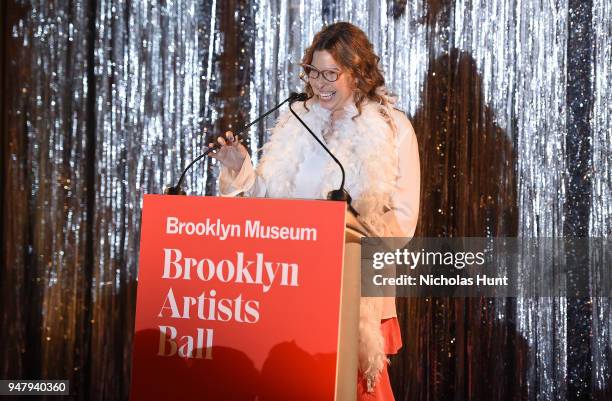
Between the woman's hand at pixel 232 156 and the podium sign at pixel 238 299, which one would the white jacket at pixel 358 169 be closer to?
the woman's hand at pixel 232 156

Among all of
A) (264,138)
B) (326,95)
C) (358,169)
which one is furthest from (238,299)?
(264,138)

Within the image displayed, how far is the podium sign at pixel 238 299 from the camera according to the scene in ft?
4.15

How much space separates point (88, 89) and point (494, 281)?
143 cm

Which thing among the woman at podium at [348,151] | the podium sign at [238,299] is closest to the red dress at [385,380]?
the woman at podium at [348,151]

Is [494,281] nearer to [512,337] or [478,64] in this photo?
[512,337]

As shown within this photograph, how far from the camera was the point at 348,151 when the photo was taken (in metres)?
1.85

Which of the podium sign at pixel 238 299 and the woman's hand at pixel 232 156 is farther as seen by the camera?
the woman's hand at pixel 232 156

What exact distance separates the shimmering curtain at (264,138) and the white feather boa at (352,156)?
0.50 m

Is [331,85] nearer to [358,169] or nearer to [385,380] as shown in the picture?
[358,169]

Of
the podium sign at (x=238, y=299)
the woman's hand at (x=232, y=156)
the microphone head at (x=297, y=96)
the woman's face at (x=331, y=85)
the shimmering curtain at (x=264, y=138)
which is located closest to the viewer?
the podium sign at (x=238, y=299)

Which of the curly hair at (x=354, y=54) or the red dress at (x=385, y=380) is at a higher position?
the curly hair at (x=354, y=54)

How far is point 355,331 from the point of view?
131 centimetres

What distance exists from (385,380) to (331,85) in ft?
2.31

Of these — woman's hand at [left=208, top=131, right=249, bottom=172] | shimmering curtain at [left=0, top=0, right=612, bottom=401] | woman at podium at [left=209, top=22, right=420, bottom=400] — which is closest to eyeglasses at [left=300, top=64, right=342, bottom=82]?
woman at podium at [left=209, top=22, right=420, bottom=400]
